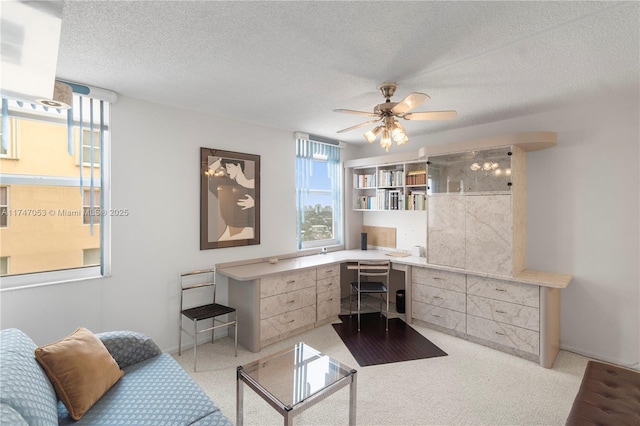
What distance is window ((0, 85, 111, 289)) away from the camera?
249cm

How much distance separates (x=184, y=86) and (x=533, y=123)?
362cm

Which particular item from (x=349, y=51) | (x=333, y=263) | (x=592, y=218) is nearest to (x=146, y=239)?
(x=333, y=263)

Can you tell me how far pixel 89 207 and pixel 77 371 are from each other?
1.66m

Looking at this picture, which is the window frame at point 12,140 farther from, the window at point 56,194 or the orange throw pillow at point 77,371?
the orange throw pillow at point 77,371

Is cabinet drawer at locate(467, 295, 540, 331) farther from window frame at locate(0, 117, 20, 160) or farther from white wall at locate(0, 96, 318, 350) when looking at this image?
window frame at locate(0, 117, 20, 160)

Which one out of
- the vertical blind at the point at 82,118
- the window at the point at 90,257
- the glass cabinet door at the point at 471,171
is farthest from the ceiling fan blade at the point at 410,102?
the window at the point at 90,257

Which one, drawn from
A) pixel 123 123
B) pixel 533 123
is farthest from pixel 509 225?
pixel 123 123

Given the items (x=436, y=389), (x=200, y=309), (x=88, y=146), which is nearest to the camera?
(x=436, y=389)

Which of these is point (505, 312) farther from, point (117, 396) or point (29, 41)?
point (29, 41)

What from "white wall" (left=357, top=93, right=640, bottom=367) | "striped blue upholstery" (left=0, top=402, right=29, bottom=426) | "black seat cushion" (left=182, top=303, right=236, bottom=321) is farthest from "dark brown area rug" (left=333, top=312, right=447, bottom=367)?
"striped blue upholstery" (left=0, top=402, right=29, bottom=426)

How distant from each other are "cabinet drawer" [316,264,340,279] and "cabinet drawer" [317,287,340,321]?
20 centimetres

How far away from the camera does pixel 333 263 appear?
400 cm

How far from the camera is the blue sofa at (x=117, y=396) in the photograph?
4.31 ft

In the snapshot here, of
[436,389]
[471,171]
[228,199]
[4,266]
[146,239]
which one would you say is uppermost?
[471,171]
